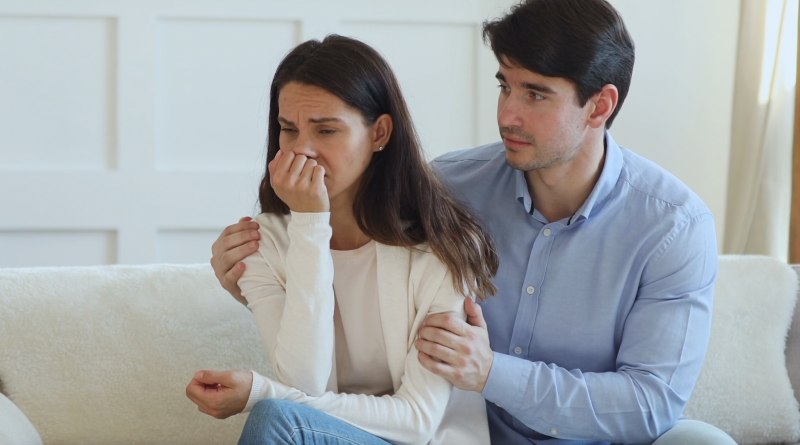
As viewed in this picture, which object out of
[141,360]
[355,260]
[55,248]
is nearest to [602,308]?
[355,260]

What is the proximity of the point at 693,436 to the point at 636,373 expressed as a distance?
0.13 m

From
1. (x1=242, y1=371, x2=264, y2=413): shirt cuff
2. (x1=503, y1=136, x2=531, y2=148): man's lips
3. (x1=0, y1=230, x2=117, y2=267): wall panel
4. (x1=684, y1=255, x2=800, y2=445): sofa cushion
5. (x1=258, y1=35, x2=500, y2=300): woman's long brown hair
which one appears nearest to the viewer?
(x1=242, y1=371, x2=264, y2=413): shirt cuff

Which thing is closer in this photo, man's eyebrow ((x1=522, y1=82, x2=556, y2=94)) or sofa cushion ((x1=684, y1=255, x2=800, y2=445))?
man's eyebrow ((x1=522, y1=82, x2=556, y2=94))

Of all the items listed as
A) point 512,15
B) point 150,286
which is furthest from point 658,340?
point 150,286

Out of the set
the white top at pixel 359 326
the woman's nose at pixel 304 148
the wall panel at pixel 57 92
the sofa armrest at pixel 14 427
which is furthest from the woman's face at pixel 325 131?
the wall panel at pixel 57 92

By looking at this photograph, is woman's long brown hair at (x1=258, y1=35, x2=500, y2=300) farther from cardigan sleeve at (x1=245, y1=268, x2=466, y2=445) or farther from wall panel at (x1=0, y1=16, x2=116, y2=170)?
wall panel at (x1=0, y1=16, x2=116, y2=170)

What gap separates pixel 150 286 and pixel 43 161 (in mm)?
1192

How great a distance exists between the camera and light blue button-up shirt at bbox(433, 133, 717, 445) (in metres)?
1.35

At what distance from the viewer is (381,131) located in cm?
139

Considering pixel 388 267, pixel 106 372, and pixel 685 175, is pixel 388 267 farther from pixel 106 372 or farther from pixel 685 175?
pixel 685 175

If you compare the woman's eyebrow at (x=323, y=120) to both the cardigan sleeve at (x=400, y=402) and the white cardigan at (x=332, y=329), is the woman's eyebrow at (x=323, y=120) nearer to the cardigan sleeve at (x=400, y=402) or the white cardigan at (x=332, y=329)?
the white cardigan at (x=332, y=329)

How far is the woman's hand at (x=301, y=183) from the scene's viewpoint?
126 cm

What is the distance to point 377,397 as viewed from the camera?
1.32m

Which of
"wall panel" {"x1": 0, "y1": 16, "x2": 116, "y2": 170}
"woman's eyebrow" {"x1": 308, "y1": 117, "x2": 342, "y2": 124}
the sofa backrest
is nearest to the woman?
"woman's eyebrow" {"x1": 308, "y1": 117, "x2": 342, "y2": 124}
